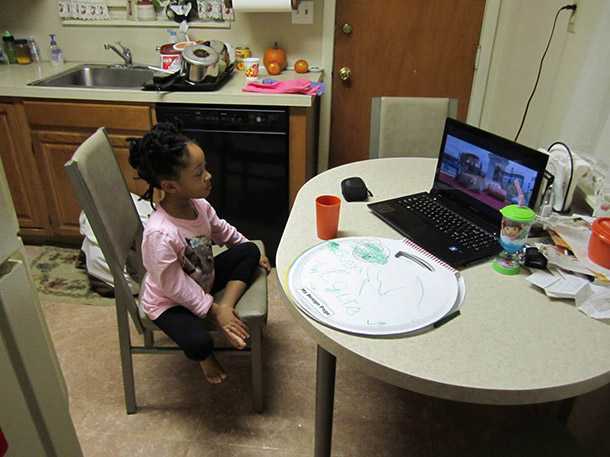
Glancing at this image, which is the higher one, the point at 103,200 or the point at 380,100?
the point at 380,100

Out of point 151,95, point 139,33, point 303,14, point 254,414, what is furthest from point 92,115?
point 254,414

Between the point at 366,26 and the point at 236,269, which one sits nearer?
the point at 236,269

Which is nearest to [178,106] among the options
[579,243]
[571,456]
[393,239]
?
[393,239]

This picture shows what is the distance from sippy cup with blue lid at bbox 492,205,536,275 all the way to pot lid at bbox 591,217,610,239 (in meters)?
0.15

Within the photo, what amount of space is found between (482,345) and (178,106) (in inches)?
74.2

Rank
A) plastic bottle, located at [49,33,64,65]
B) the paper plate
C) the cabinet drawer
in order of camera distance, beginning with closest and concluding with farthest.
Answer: the paper plate, the cabinet drawer, plastic bottle, located at [49,33,64,65]

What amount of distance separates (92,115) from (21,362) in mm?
2006

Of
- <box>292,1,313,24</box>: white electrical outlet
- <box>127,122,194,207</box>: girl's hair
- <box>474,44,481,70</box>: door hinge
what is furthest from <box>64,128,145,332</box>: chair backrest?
<box>474,44,481,70</box>: door hinge

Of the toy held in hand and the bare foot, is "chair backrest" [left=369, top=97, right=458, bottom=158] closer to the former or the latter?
the toy held in hand

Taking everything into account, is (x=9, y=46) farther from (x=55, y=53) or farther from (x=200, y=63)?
(x=200, y=63)

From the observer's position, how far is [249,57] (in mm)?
2785

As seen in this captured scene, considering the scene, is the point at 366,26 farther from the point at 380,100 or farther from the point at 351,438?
the point at 351,438

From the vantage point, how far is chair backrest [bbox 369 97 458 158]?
2.15 m

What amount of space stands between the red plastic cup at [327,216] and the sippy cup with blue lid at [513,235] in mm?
409
